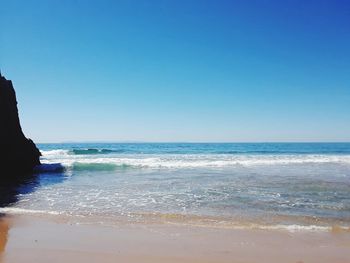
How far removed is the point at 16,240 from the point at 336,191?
36.5 ft

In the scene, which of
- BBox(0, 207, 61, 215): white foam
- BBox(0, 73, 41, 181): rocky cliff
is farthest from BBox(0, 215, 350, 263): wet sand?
BBox(0, 73, 41, 181): rocky cliff

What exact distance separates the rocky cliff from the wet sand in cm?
1392

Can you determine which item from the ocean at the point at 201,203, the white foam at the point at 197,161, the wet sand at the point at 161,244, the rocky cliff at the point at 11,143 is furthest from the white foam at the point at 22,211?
the white foam at the point at 197,161

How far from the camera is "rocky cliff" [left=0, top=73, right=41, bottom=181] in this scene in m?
21.7

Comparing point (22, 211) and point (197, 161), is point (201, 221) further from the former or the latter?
point (197, 161)

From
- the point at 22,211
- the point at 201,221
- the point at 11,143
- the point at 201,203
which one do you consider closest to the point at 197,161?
the point at 11,143

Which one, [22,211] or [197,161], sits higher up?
[197,161]

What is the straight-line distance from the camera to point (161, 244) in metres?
7.03

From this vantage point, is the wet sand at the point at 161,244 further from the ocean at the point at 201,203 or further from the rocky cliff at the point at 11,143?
the rocky cliff at the point at 11,143

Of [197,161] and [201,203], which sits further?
[197,161]

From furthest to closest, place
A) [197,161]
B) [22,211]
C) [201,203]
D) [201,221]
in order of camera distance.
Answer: [197,161] < [201,203] < [22,211] < [201,221]

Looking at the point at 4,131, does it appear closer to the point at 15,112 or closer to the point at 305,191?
the point at 15,112

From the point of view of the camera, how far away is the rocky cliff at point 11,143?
2165cm

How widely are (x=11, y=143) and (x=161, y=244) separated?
18.9 metres
